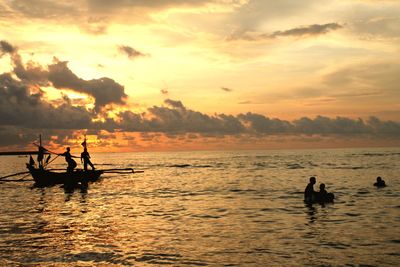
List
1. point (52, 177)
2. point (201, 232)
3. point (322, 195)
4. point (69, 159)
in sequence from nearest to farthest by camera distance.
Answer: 1. point (201, 232)
2. point (322, 195)
3. point (69, 159)
4. point (52, 177)

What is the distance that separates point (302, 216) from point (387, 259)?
1101 cm

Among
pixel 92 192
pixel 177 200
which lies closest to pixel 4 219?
pixel 177 200

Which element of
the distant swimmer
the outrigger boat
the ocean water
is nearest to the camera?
the ocean water

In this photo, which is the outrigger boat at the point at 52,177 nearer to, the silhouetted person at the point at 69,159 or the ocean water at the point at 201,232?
the silhouetted person at the point at 69,159

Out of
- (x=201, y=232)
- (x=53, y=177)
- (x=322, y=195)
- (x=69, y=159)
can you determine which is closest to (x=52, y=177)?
(x=53, y=177)

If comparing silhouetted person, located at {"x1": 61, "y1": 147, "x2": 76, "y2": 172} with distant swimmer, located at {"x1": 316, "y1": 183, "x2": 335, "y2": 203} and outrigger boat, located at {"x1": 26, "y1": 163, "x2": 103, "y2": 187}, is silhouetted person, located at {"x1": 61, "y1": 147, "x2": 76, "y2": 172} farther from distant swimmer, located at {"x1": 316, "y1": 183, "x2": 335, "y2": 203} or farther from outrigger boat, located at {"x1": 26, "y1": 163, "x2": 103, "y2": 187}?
distant swimmer, located at {"x1": 316, "y1": 183, "x2": 335, "y2": 203}

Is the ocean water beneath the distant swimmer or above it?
beneath

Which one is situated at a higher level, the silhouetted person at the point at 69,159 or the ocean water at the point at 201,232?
the silhouetted person at the point at 69,159

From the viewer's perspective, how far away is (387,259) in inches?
648

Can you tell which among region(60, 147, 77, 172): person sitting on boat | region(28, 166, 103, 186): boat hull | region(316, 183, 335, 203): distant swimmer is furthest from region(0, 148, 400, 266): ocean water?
region(28, 166, 103, 186): boat hull

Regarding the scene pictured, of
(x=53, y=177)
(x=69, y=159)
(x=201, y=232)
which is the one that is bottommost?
(x=201, y=232)

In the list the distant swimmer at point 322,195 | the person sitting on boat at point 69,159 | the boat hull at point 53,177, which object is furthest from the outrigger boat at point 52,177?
the distant swimmer at point 322,195

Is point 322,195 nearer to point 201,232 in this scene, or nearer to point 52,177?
point 201,232

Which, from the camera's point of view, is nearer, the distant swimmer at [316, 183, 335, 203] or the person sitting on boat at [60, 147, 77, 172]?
the distant swimmer at [316, 183, 335, 203]
